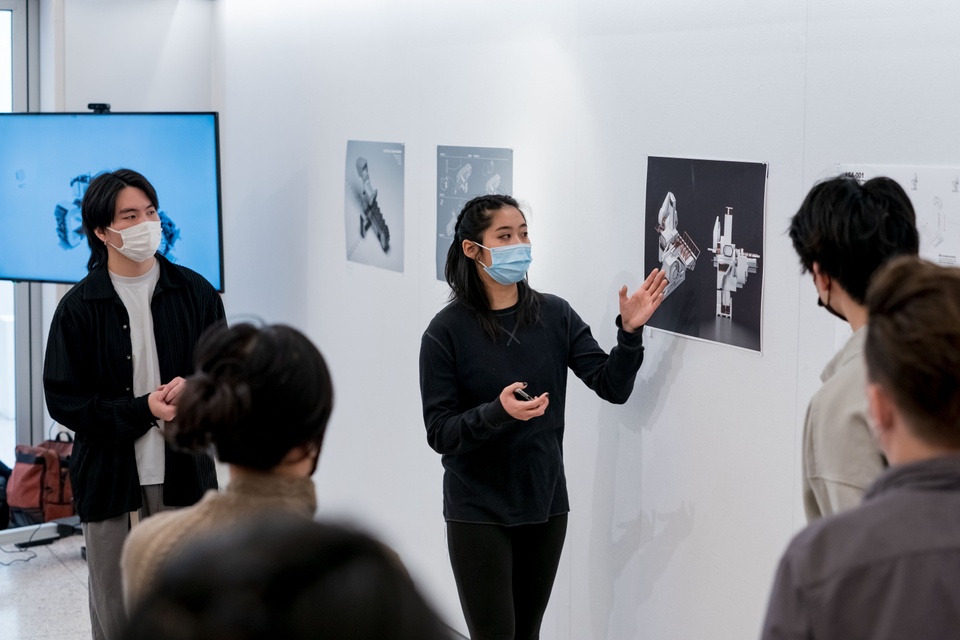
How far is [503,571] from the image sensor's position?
10.7ft

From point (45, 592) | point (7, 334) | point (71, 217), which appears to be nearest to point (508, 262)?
point (71, 217)

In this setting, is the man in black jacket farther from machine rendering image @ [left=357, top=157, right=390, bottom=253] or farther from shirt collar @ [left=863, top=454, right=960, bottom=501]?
shirt collar @ [left=863, top=454, right=960, bottom=501]

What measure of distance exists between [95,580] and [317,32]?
3.12m

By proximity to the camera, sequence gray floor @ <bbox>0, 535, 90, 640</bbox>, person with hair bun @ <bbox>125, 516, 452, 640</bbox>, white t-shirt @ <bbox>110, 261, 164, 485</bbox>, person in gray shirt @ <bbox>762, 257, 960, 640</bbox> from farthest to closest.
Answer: gray floor @ <bbox>0, 535, 90, 640</bbox> < white t-shirt @ <bbox>110, 261, 164, 485</bbox> < person in gray shirt @ <bbox>762, 257, 960, 640</bbox> < person with hair bun @ <bbox>125, 516, 452, 640</bbox>

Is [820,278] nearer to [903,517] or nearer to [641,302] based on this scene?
[903,517]

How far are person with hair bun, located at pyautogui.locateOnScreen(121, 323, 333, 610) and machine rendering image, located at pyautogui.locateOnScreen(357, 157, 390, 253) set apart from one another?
11.1ft

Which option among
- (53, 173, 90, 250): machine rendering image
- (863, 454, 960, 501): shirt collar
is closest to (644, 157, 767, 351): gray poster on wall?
(863, 454, 960, 501): shirt collar

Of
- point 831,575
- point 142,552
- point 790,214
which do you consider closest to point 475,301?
point 790,214

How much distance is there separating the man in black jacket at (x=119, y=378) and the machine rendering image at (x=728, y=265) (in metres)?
1.67

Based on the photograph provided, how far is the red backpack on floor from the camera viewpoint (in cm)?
582

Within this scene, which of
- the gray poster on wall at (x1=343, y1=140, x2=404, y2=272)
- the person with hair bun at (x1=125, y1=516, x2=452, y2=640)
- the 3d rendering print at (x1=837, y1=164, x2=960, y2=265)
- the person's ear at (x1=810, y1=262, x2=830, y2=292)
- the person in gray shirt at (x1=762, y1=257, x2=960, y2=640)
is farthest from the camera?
the gray poster on wall at (x1=343, y1=140, x2=404, y2=272)

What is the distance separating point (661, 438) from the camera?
3.50m

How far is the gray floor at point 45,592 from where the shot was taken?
15.7 feet

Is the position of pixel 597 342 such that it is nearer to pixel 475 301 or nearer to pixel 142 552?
→ pixel 475 301
